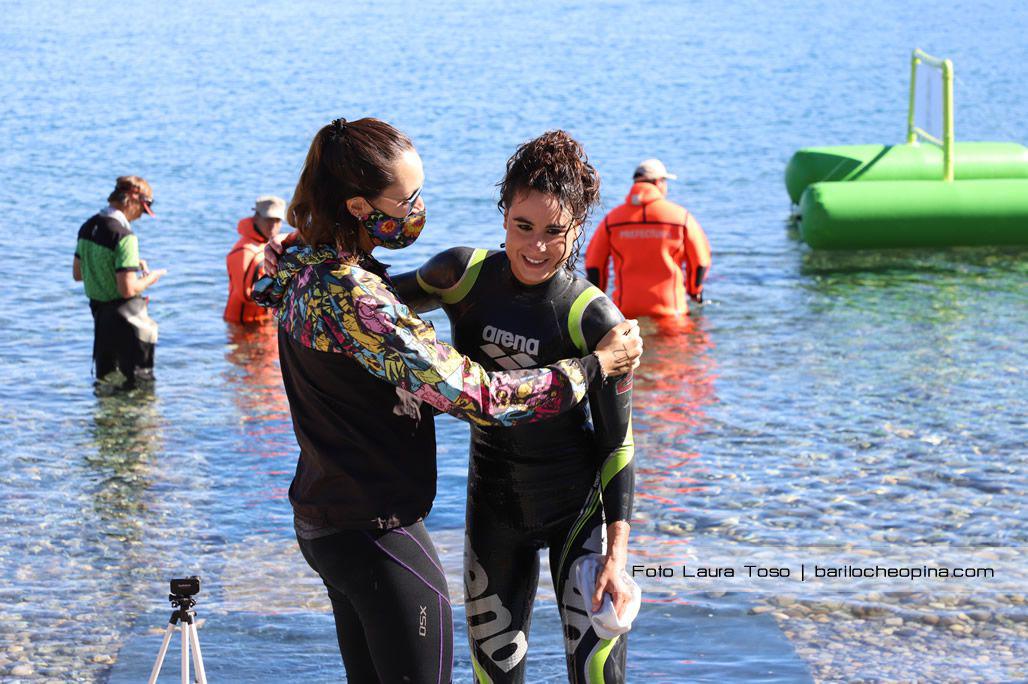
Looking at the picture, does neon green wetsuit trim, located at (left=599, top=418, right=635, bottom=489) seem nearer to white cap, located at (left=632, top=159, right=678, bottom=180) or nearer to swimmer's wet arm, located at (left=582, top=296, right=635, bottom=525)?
swimmer's wet arm, located at (left=582, top=296, right=635, bottom=525)

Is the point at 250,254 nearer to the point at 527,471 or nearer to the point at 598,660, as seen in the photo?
the point at 527,471

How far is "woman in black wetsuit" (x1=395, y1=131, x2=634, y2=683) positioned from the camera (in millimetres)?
3758

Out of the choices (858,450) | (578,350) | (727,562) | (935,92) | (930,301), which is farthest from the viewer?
(935,92)

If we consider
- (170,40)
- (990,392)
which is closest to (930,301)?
(990,392)

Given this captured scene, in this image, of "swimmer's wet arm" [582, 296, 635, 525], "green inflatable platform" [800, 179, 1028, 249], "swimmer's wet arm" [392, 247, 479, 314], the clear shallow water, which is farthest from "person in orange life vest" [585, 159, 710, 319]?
"swimmer's wet arm" [582, 296, 635, 525]

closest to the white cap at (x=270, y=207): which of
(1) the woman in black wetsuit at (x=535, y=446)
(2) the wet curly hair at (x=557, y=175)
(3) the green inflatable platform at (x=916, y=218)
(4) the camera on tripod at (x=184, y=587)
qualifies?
(3) the green inflatable platform at (x=916, y=218)

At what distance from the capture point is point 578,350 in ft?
12.6

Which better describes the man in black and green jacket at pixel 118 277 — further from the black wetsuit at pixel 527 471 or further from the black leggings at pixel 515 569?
the black leggings at pixel 515 569

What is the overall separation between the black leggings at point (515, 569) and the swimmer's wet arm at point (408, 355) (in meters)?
0.67

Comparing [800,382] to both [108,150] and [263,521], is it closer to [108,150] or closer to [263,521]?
[263,521]

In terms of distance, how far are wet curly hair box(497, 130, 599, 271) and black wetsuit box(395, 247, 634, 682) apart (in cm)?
27

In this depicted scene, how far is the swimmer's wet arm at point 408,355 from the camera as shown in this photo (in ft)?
10.5

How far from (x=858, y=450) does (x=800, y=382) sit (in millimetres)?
1839

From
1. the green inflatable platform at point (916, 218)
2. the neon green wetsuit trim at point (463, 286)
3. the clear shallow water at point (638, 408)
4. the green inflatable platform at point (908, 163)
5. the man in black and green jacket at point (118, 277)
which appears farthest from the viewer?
the green inflatable platform at point (908, 163)
